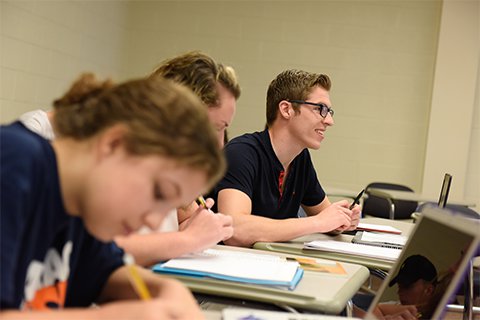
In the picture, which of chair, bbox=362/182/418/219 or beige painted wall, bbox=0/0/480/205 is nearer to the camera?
chair, bbox=362/182/418/219

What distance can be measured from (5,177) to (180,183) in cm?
23

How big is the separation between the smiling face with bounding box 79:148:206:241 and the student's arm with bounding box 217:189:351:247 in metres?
1.33

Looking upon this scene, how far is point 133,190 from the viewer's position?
90 centimetres

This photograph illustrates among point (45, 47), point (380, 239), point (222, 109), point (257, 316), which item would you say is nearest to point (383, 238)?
point (380, 239)

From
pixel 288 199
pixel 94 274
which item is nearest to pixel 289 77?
pixel 288 199

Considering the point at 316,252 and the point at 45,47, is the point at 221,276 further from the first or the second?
the point at 45,47

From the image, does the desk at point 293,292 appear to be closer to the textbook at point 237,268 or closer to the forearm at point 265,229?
the textbook at point 237,268

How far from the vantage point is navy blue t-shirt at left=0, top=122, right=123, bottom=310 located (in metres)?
0.88

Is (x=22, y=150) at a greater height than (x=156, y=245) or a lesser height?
greater

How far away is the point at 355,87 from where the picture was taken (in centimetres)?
538

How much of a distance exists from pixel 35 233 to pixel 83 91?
226 mm

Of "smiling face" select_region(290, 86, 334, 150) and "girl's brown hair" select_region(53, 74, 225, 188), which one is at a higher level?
"girl's brown hair" select_region(53, 74, 225, 188)

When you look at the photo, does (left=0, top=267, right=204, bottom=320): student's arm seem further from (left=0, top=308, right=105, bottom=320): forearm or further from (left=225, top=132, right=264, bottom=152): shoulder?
(left=225, top=132, right=264, bottom=152): shoulder

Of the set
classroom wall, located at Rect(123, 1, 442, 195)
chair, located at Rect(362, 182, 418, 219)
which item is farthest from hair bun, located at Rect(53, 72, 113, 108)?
classroom wall, located at Rect(123, 1, 442, 195)
